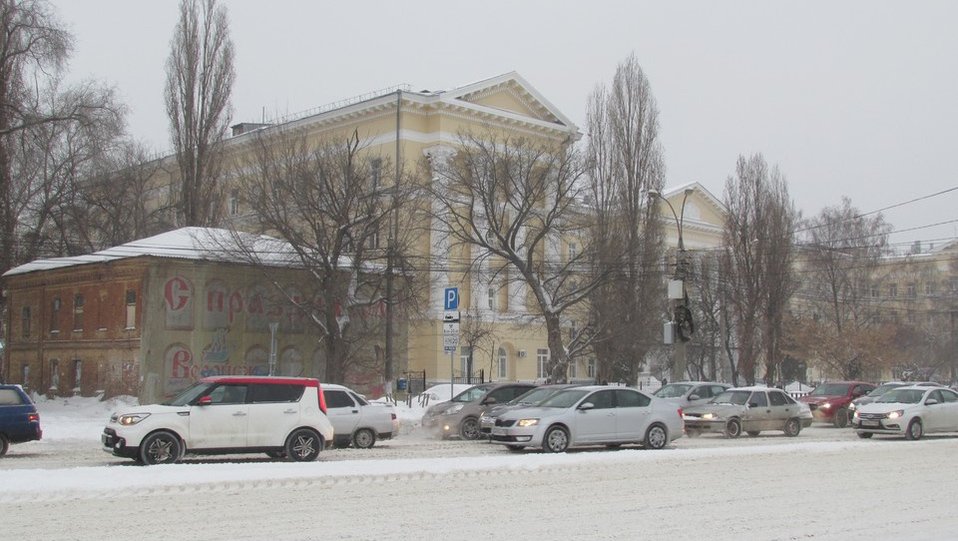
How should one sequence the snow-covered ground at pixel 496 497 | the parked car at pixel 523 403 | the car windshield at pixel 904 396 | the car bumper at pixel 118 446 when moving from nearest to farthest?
the snow-covered ground at pixel 496 497
the car bumper at pixel 118 446
the parked car at pixel 523 403
the car windshield at pixel 904 396

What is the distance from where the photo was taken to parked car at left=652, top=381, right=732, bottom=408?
1193 inches

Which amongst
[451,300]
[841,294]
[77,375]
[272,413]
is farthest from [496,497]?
[841,294]

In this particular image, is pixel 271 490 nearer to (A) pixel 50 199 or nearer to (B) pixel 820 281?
(A) pixel 50 199

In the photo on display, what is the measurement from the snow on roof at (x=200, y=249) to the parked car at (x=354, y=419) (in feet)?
61.2

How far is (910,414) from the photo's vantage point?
88.6 feet

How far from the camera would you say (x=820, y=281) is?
7288 centimetres

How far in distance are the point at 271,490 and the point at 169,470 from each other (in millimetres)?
→ 2692

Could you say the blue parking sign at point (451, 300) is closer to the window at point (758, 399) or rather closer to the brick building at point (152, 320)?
the window at point (758, 399)

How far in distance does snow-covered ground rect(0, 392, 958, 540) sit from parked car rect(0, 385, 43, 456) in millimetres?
468

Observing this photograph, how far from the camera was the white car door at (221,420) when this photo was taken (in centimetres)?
1820

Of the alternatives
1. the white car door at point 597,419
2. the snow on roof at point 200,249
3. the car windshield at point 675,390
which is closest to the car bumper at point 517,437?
the white car door at point 597,419

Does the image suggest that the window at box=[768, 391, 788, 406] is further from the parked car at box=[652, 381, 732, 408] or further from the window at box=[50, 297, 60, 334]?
the window at box=[50, 297, 60, 334]

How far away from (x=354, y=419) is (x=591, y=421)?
5762 millimetres

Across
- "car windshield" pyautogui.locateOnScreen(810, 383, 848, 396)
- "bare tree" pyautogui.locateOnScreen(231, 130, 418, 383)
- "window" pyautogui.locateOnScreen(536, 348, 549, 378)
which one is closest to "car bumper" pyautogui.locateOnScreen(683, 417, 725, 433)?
"car windshield" pyautogui.locateOnScreen(810, 383, 848, 396)
